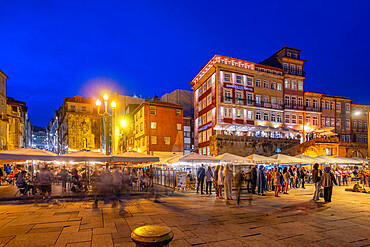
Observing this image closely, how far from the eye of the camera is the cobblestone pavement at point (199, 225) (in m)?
5.68

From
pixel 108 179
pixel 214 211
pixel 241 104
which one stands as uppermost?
pixel 241 104

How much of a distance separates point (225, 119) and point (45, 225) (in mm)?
29925

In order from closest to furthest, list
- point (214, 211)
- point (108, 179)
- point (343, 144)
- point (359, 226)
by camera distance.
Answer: point (359, 226)
point (214, 211)
point (108, 179)
point (343, 144)

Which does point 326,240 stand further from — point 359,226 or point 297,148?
point 297,148

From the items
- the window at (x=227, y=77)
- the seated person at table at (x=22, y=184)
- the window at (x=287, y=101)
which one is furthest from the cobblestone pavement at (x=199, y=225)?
the window at (x=287, y=101)

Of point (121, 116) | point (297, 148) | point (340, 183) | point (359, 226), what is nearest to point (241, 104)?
point (297, 148)

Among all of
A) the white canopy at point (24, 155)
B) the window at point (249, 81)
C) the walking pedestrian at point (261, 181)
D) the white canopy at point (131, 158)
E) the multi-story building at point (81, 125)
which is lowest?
the walking pedestrian at point (261, 181)

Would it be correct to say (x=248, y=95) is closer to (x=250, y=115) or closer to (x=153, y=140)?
(x=250, y=115)

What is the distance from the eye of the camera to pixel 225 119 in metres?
35.0

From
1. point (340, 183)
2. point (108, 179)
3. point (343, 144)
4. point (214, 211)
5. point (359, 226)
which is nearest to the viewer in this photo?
point (359, 226)

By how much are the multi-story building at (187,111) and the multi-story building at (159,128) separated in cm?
603

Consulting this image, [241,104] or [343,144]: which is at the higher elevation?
[241,104]

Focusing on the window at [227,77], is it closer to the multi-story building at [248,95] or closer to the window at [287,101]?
the multi-story building at [248,95]

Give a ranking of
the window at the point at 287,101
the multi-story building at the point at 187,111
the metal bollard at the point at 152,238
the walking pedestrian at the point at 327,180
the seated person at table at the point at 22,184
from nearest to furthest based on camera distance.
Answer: the metal bollard at the point at 152,238
the walking pedestrian at the point at 327,180
the seated person at table at the point at 22,184
the window at the point at 287,101
the multi-story building at the point at 187,111
